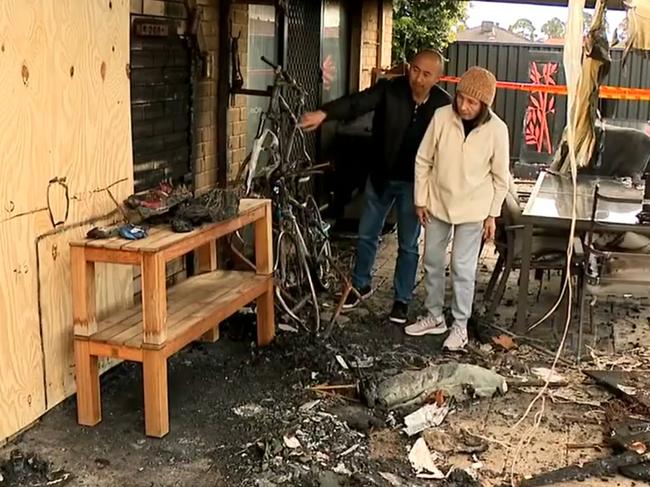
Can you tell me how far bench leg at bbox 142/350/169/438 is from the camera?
12.7 ft

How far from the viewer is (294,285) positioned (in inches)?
227

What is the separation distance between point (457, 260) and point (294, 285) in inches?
44.4

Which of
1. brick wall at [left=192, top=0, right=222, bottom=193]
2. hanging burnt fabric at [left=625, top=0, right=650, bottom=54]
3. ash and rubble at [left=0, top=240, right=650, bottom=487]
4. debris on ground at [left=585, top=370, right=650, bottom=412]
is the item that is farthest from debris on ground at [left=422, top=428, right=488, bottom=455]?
hanging burnt fabric at [left=625, top=0, right=650, bottom=54]

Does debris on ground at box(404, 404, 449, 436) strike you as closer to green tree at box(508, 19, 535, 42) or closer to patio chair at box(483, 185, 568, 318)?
patio chair at box(483, 185, 568, 318)

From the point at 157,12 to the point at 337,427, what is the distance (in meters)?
2.49

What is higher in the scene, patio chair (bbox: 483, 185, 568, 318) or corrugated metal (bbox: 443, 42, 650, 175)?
corrugated metal (bbox: 443, 42, 650, 175)

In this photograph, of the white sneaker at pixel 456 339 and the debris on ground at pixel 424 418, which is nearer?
the debris on ground at pixel 424 418

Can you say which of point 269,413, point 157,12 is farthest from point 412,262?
point 157,12

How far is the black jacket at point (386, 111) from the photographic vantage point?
5.73 metres

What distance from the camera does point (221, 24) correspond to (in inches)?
221

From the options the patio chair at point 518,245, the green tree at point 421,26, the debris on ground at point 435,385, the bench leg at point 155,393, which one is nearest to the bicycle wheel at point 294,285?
the debris on ground at point 435,385

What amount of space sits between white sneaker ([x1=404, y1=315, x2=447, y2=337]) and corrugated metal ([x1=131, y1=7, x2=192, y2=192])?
174cm

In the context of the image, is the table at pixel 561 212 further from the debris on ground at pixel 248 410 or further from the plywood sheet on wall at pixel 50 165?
the plywood sheet on wall at pixel 50 165

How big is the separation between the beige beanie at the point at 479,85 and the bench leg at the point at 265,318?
1599 mm
